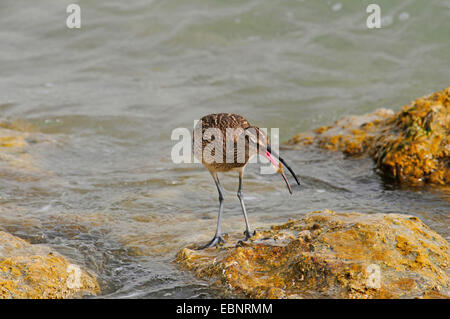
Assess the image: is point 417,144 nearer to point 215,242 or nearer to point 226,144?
point 226,144

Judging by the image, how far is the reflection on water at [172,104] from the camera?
18.1 feet

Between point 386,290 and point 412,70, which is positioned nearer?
point 386,290

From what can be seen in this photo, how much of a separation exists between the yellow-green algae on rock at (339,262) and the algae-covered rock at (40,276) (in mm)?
809

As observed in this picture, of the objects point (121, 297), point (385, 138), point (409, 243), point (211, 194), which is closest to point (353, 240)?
point (409, 243)

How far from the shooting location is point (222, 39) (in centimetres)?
1321

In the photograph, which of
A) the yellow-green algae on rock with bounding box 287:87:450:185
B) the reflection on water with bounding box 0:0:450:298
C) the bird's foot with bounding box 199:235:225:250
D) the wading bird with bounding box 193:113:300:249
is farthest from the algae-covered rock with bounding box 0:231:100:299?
the yellow-green algae on rock with bounding box 287:87:450:185

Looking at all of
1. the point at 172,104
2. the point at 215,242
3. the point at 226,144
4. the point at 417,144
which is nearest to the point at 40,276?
the point at 215,242

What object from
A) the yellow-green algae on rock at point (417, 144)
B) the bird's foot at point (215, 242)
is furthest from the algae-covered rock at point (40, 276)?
the yellow-green algae on rock at point (417, 144)

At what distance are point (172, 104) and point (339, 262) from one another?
751 cm

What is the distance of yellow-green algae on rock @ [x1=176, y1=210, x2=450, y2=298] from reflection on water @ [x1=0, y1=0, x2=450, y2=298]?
12.7 inches

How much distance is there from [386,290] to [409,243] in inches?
19.7

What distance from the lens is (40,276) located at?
3.96 metres

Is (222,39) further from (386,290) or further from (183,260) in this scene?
(386,290)

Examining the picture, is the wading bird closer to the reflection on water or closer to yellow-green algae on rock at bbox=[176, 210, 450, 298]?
yellow-green algae on rock at bbox=[176, 210, 450, 298]
